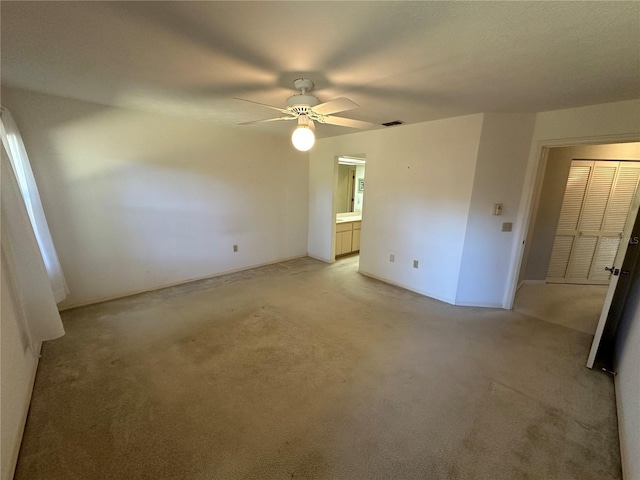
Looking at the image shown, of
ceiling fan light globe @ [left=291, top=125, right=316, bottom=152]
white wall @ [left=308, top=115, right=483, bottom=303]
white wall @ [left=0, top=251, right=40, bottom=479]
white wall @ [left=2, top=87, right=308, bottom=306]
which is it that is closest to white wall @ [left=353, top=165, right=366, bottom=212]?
white wall @ [left=308, top=115, right=483, bottom=303]

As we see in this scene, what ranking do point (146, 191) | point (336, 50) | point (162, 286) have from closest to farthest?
point (336, 50) < point (146, 191) < point (162, 286)

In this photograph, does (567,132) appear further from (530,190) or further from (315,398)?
(315,398)

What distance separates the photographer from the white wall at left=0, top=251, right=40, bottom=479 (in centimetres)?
138

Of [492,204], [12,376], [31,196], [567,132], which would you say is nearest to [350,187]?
[492,204]

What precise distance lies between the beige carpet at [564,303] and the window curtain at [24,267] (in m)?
5.01

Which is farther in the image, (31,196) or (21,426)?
(31,196)

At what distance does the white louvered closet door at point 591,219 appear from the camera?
12.4 ft

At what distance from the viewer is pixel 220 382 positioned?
6.64 feet

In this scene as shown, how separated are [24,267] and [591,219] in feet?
22.5

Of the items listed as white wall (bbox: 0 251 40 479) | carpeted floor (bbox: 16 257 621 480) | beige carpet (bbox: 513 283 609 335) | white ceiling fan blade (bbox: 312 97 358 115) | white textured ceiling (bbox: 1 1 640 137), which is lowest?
beige carpet (bbox: 513 283 609 335)

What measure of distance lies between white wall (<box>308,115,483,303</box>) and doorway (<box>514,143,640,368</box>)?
1.17m

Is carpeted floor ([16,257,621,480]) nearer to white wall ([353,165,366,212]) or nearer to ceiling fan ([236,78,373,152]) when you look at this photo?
ceiling fan ([236,78,373,152])

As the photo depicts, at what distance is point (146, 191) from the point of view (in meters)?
3.37

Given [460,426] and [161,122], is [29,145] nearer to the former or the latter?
[161,122]
